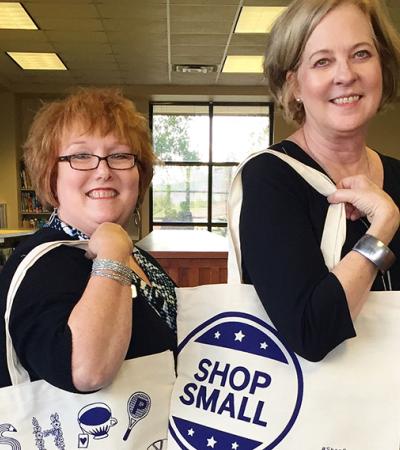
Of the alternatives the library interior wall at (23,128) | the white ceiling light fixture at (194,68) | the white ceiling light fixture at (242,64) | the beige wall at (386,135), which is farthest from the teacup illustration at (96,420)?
the beige wall at (386,135)

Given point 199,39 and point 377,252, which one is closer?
point 377,252

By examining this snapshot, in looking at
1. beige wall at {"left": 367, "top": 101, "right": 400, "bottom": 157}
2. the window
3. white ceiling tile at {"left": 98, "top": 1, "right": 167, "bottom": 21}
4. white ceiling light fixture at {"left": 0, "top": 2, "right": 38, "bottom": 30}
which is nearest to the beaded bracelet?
white ceiling tile at {"left": 98, "top": 1, "right": 167, "bottom": 21}

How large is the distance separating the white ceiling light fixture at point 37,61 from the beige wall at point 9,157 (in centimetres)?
143

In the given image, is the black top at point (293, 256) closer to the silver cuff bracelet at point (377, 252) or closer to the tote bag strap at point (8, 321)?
the silver cuff bracelet at point (377, 252)

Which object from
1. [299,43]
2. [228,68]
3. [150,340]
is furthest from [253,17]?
[150,340]

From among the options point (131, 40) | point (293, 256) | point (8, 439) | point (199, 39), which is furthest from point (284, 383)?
point (131, 40)

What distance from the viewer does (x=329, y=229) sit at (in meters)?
0.87

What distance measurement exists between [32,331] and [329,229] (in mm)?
551

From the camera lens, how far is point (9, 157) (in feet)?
28.2

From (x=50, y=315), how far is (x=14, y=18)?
5.36 m

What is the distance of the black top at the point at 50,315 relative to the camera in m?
0.77

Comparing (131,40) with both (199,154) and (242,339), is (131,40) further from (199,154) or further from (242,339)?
(242,339)

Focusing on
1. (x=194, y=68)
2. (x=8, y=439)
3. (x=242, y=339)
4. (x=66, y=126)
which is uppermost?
(x=194, y=68)

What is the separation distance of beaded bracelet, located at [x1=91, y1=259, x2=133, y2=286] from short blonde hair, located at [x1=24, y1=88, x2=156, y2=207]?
11.5 inches
